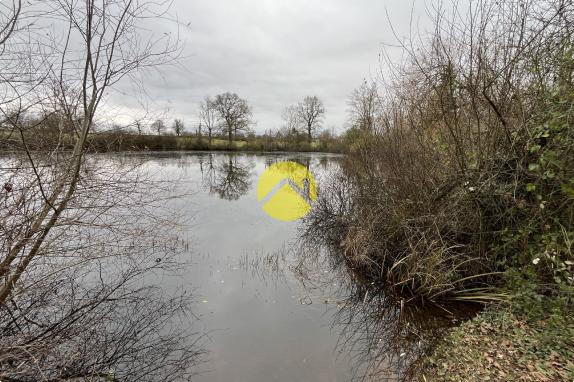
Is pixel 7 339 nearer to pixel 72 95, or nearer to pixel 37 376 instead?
pixel 37 376

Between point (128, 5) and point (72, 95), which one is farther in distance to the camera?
point (72, 95)

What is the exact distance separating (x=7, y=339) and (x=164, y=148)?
3715cm

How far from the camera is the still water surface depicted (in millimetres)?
3576

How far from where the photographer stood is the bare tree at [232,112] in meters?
43.4

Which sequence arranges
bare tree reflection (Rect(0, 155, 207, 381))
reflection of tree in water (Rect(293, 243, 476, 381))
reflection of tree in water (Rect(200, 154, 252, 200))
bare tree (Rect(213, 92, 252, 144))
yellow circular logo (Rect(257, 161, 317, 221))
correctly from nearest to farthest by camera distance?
1. bare tree reflection (Rect(0, 155, 207, 381))
2. reflection of tree in water (Rect(293, 243, 476, 381))
3. yellow circular logo (Rect(257, 161, 317, 221))
4. reflection of tree in water (Rect(200, 154, 252, 200))
5. bare tree (Rect(213, 92, 252, 144))

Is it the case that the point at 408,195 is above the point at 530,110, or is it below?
below

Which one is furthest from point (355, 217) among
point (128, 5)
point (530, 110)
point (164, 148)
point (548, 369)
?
point (164, 148)

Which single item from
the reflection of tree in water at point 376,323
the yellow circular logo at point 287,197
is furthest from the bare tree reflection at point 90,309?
the yellow circular logo at point 287,197

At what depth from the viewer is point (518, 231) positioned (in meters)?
4.01

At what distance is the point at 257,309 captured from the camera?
4930 millimetres

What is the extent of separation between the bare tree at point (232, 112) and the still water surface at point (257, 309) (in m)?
36.2

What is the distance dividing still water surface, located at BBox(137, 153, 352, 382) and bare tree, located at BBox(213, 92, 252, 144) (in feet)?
119

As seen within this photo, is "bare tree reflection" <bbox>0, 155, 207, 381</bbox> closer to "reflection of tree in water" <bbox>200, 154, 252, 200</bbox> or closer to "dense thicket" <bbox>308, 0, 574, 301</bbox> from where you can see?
"dense thicket" <bbox>308, 0, 574, 301</bbox>

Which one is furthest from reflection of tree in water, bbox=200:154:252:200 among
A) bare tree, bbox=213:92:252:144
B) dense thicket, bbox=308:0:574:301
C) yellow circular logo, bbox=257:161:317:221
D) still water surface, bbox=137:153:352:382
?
bare tree, bbox=213:92:252:144
